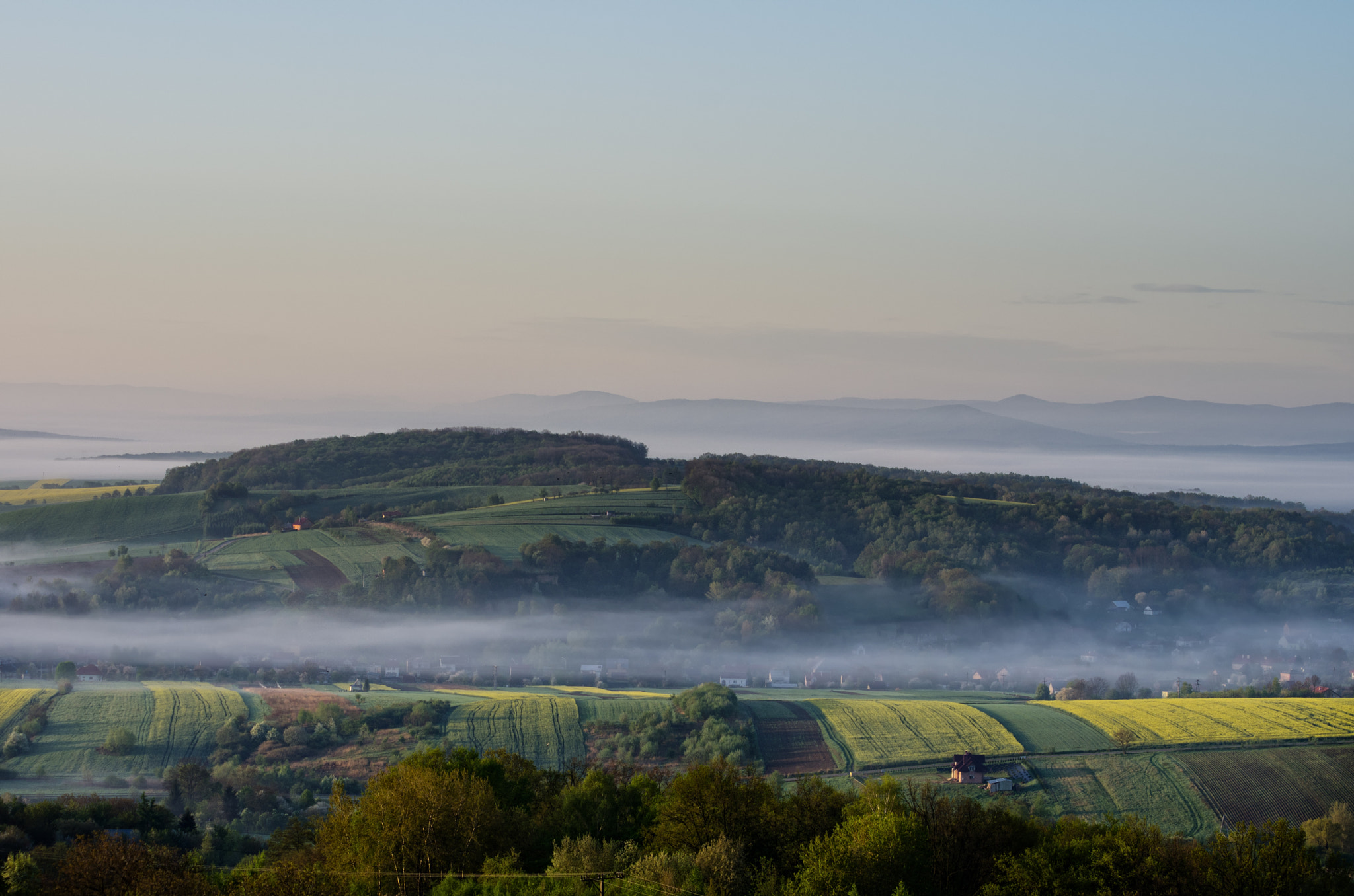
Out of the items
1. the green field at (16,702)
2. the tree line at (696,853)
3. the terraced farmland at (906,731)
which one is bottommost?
the green field at (16,702)

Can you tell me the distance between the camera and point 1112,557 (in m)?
149

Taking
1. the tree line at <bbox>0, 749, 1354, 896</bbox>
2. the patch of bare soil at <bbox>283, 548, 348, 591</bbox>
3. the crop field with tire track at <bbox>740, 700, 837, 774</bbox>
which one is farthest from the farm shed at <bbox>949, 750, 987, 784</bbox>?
the patch of bare soil at <bbox>283, 548, 348, 591</bbox>

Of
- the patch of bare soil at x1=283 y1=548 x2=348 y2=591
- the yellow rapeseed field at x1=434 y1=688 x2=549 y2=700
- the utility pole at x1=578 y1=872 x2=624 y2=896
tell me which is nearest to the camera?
the utility pole at x1=578 y1=872 x2=624 y2=896

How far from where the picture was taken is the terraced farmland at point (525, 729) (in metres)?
62.5

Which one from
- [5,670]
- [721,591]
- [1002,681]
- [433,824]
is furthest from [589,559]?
[433,824]

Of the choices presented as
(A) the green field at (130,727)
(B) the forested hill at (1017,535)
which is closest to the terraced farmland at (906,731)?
(A) the green field at (130,727)

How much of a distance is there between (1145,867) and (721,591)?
99705mm

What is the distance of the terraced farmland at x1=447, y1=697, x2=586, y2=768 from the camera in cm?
6250

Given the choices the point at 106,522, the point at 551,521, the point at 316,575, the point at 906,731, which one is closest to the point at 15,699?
the point at 316,575

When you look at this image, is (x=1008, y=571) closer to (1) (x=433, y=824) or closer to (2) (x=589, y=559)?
(2) (x=589, y=559)

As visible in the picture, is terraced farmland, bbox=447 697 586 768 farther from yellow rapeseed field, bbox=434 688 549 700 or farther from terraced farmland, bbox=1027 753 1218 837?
terraced farmland, bbox=1027 753 1218 837

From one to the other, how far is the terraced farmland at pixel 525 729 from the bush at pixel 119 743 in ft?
49.6

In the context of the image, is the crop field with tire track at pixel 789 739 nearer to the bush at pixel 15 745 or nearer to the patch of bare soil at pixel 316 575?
the bush at pixel 15 745

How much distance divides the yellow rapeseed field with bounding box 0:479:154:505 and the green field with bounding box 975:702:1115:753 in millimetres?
102953
